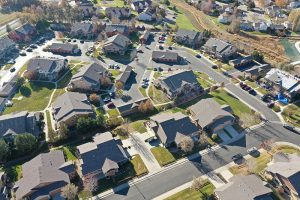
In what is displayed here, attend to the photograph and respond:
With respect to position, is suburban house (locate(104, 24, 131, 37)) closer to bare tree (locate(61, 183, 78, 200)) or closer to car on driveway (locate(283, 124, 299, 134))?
car on driveway (locate(283, 124, 299, 134))

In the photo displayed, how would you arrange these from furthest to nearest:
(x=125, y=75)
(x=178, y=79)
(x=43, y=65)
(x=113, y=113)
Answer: (x=43, y=65) < (x=125, y=75) < (x=178, y=79) < (x=113, y=113)

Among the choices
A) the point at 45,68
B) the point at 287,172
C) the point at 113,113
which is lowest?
the point at 287,172

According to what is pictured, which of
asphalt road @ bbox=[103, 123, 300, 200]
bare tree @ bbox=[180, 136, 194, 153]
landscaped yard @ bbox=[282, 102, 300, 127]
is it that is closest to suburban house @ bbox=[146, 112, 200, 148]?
bare tree @ bbox=[180, 136, 194, 153]

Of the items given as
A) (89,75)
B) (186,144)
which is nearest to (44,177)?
(186,144)

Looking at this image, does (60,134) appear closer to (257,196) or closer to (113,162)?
(113,162)

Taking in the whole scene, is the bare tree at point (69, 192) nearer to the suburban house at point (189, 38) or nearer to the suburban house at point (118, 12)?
the suburban house at point (189, 38)

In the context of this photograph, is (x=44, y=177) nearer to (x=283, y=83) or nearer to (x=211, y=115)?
(x=211, y=115)

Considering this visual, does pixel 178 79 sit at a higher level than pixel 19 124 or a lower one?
higher
